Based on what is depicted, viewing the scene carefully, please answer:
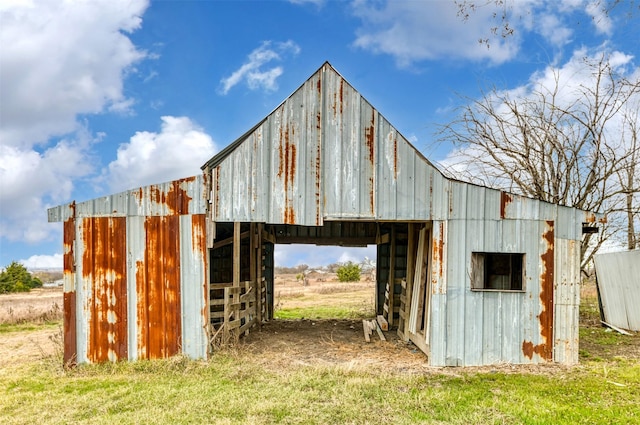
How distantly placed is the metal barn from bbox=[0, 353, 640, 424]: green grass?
2.14 feet

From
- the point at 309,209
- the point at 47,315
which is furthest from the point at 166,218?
the point at 47,315

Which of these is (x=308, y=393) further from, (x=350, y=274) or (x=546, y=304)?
(x=350, y=274)

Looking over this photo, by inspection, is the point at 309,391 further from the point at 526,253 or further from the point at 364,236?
the point at 364,236

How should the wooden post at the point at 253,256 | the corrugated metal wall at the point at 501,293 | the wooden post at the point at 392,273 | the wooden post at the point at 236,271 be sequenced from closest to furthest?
the corrugated metal wall at the point at 501,293 → the wooden post at the point at 236,271 → the wooden post at the point at 253,256 → the wooden post at the point at 392,273

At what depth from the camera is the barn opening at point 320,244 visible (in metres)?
10.9

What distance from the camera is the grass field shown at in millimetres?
6391

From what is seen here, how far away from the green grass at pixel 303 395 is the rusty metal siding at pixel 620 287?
192 inches

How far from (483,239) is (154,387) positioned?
6.49 m

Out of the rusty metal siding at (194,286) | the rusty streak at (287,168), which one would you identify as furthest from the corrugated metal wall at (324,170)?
the rusty metal siding at (194,286)

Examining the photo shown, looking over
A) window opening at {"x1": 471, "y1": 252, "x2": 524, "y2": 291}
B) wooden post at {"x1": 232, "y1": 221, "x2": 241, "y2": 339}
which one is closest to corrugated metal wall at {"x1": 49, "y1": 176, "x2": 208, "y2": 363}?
wooden post at {"x1": 232, "y1": 221, "x2": 241, "y2": 339}

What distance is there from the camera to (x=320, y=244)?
14773mm

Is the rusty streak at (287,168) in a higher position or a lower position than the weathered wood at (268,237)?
higher

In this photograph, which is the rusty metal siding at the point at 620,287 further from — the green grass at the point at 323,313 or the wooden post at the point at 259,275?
the wooden post at the point at 259,275

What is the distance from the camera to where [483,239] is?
30.0 ft
